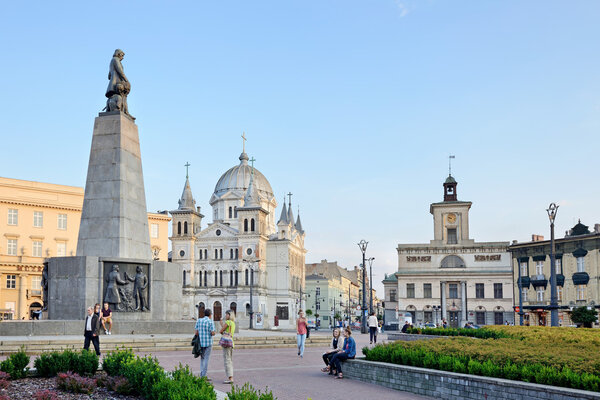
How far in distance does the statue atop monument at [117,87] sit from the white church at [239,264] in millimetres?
68986

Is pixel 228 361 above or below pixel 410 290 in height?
below

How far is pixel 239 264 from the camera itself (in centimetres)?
9994

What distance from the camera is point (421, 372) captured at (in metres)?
13.6

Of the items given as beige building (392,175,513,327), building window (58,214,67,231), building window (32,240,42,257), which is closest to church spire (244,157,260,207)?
beige building (392,175,513,327)

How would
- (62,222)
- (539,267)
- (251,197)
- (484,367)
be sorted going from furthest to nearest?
1. (251,197)
2. (539,267)
3. (62,222)
4. (484,367)

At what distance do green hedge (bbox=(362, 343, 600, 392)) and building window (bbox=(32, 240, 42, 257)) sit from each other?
5614 cm

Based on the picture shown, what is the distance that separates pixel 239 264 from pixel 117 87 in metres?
74.8

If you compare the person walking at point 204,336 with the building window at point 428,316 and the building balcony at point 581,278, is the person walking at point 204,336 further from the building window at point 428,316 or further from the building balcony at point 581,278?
the building window at point 428,316

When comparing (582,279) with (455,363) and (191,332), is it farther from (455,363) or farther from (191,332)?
(455,363)

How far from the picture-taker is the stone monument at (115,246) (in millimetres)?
23812

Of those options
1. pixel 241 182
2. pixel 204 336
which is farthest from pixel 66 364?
pixel 241 182

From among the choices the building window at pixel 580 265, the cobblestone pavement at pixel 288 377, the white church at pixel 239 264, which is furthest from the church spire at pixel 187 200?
the cobblestone pavement at pixel 288 377

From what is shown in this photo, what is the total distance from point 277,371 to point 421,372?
5359 mm

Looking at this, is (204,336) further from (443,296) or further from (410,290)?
(410,290)
